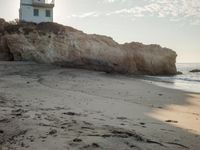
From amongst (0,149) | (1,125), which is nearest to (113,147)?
(0,149)

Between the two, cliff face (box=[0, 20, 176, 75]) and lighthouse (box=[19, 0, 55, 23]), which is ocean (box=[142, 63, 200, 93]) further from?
lighthouse (box=[19, 0, 55, 23])

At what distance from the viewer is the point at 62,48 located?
1359 inches

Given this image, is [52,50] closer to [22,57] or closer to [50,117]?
[22,57]

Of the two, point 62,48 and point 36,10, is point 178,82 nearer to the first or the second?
point 62,48

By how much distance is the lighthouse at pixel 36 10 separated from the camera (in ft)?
154

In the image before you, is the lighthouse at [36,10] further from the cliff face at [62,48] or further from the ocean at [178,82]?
the ocean at [178,82]

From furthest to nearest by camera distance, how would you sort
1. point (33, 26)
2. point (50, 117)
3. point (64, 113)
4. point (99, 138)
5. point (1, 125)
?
point (33, 26), point (64, 113), point (50, 117), point (1, 125), point (99, 138)

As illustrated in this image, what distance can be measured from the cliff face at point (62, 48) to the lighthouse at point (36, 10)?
10.5 m

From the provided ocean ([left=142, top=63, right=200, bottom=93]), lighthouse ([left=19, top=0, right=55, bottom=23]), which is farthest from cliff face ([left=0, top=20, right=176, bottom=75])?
lighthouse ([left=19, top=0, right=55, bottom=23])

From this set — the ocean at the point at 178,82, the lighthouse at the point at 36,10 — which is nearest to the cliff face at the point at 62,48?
the ocean at the point at 178,82

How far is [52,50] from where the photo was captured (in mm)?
33969

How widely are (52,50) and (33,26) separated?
3993mm

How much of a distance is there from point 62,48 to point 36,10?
15068 millimetres

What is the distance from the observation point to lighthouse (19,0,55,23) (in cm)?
4681
